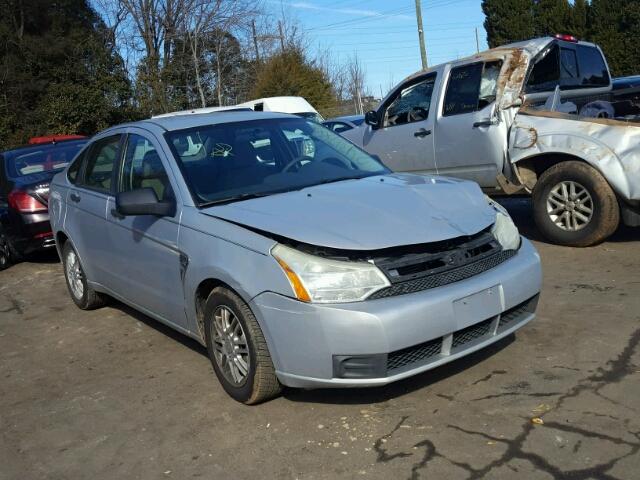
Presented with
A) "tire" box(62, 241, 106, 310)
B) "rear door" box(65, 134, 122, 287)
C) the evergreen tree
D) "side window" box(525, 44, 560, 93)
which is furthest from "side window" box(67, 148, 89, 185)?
the evergreen tree

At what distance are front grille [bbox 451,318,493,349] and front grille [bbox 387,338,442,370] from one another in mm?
111

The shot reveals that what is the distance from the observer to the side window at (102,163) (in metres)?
5.35

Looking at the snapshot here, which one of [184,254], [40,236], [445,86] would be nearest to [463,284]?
[184,254]

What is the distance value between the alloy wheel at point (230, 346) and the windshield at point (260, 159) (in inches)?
29.1

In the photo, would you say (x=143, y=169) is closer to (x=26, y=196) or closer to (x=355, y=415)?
(x=355, y=415)

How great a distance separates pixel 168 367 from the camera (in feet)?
15.6

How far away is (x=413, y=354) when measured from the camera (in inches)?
138

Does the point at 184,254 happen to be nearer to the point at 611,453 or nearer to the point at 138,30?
the point at 611,453

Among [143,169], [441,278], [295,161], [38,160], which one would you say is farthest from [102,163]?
[38,160]

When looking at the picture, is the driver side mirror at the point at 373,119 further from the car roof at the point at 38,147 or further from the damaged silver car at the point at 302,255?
the car roof at the point at 38,147

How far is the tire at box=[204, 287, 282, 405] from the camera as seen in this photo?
3652 millimetres

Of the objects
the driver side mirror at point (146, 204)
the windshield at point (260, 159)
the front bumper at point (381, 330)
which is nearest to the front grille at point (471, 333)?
the front bumper at point (381, 330)

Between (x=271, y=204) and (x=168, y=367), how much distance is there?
152 centimetres

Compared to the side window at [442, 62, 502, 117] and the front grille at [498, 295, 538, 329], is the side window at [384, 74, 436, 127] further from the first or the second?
the front grille at [498, 295, 538, 329]
